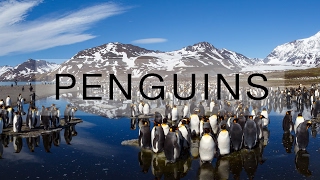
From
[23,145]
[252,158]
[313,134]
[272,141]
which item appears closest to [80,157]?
[23,145]

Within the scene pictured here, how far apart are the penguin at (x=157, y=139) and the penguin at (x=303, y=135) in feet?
13.9

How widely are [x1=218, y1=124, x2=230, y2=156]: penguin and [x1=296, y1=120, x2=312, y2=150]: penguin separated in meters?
2.38

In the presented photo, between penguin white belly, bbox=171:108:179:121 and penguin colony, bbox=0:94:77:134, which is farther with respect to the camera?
penguin white belly, bbox=171:108:179:121

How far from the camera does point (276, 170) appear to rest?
8164 millimetres

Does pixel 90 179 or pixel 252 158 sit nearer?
pixel 90 179

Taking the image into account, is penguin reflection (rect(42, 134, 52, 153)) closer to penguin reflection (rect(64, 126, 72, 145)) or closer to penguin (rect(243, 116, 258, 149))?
penguin reflection (rect(64, 126, 72, 145))

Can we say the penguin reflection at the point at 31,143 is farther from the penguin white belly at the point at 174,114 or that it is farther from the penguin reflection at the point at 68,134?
the penguin white belly at the point at 174,114

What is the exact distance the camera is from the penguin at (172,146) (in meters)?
8.72

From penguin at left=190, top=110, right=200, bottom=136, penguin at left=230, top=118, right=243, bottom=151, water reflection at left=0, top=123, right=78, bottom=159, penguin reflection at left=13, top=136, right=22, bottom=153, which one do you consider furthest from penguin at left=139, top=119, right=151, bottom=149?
penguin reflection at left=13, top=136, right=22, bottom=153

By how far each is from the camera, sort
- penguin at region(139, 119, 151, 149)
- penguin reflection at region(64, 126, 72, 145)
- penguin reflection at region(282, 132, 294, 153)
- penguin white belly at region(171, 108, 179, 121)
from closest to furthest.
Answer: penguin at region(139, 119, 151, 149) < penguin reflection at region(282, 132, 294, 153) < penguin reflection at region(64, 126, 72, 145) < penguin white belly at region(171, 108, 179, 121)

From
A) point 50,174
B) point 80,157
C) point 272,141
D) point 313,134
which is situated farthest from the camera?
point 313,134

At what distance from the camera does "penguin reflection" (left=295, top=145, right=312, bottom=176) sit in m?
8.01

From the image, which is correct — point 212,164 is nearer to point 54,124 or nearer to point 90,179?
point 90,179

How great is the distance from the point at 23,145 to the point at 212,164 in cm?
708
